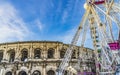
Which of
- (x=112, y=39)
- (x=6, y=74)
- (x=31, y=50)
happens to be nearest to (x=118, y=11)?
(x=112, y=39)

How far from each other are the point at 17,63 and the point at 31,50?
3.93 m

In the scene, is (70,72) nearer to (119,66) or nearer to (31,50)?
(31,50)

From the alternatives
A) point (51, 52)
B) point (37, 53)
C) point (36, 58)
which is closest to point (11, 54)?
point (37, 53)

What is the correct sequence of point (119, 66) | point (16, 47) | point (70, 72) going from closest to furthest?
point (119, 66)
point (70, 72)
point (16, 47)

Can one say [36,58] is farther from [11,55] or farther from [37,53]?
[11,55]

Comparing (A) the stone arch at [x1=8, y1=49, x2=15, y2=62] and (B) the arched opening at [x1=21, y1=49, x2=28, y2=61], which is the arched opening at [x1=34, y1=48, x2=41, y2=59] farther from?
(A) the stone arch at [x1=8, y1=49, x2=15, y2=62]

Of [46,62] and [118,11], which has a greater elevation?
[118,11]

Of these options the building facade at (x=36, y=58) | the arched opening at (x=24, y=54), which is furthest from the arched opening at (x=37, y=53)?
the arched opening at (x=24, y=54)

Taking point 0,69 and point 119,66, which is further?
point 0,69

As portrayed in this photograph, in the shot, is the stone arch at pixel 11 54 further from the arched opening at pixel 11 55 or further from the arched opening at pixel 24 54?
the arched opening at pixel 24 54

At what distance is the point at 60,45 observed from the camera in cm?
5138

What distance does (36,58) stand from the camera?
164 ft

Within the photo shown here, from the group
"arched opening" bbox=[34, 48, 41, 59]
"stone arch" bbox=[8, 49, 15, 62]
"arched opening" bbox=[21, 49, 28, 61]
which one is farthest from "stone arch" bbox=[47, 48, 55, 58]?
"stone arch" bbox=[8, 49, 15, 62]

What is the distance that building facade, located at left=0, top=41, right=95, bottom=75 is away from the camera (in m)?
48.8
